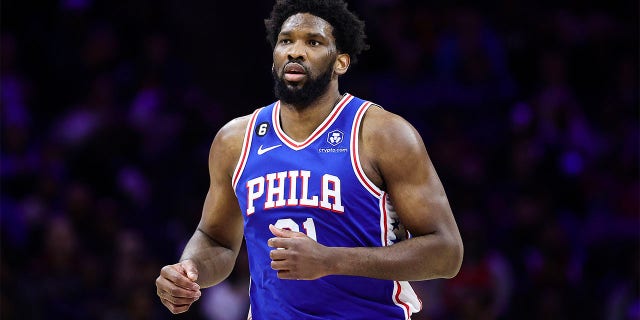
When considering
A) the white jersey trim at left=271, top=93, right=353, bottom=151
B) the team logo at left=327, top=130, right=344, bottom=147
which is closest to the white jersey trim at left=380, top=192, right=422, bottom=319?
the team logo at left=327, top=130, right=344, bottom=147

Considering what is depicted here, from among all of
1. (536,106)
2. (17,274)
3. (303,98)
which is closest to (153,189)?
(17,274)

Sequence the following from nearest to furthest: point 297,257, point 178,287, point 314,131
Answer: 1. point 297,257
2. point 178,287
3. point 314,131

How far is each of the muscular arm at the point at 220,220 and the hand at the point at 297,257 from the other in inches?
38.2

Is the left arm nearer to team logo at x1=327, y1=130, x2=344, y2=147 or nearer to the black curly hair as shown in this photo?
team logo at x1=327, y1=130, x2=344, y2=147

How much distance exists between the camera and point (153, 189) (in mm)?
10312

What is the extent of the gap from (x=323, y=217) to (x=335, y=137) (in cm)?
41

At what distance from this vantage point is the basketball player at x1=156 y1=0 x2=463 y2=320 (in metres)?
4.46

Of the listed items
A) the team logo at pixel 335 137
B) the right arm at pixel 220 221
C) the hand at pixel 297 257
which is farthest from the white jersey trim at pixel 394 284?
the right arm at pixel 220 221

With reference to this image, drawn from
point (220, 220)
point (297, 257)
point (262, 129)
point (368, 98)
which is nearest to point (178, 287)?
point (297, 257)

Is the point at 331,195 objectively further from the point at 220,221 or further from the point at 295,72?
the point at 220,221

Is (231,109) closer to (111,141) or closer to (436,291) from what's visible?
(111,141)

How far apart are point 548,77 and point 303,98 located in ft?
21.6

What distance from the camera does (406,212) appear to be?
4539 mm

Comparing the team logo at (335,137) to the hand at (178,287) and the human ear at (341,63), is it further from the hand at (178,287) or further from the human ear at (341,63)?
the hand at (178,287)
